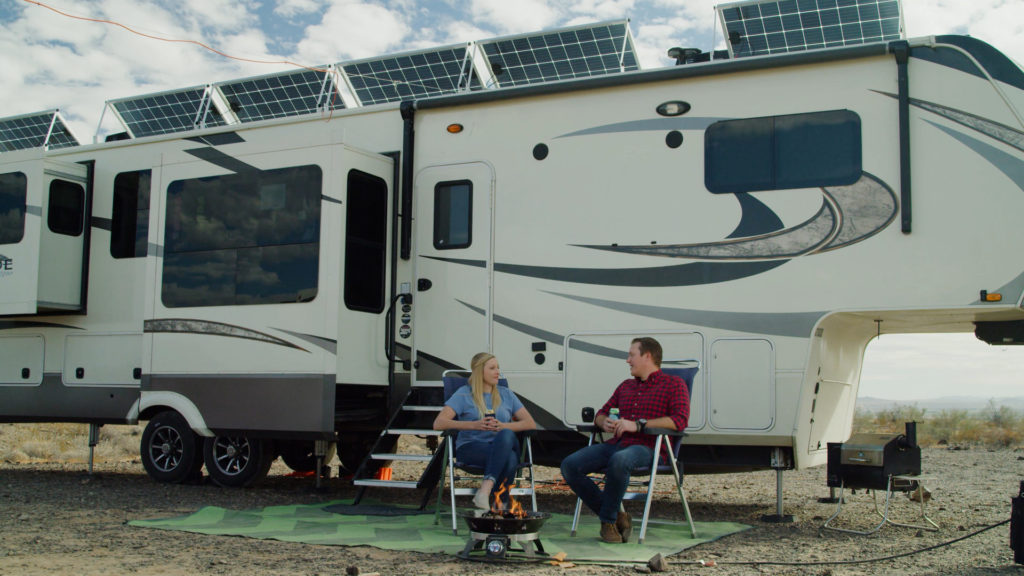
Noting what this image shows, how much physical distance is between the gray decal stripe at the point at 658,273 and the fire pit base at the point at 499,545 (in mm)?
2274

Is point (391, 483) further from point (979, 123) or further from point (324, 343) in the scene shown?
point (979, 123)

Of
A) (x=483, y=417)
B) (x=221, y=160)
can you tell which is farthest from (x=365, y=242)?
(x=483, y=417)

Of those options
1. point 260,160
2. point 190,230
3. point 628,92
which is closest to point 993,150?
point 628,92

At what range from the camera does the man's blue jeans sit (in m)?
5.18

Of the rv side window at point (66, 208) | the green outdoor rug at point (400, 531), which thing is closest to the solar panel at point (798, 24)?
the green outdoor rug at point (400, 531)

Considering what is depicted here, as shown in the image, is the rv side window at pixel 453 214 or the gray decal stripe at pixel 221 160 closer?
the rv side window at pixel 453 214

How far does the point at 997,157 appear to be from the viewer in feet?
18.8

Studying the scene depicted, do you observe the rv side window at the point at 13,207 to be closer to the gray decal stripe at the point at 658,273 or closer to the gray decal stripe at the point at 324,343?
the gray decal stripe at the point at 324,343

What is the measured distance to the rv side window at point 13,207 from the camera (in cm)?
823

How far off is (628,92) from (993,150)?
237 cm

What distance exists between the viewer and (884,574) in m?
4.50

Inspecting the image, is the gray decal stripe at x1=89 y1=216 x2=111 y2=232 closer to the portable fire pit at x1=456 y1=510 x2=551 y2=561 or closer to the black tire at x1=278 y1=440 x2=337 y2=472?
the black tire at x1=278 y1=440 x2=337 y2=472

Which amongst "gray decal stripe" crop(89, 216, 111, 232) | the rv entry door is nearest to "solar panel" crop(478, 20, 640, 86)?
the rv entry door

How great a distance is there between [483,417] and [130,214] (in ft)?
14.0
